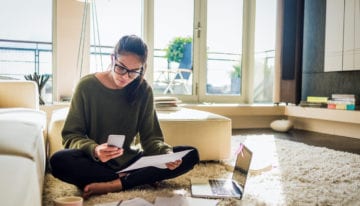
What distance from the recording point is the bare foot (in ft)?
5.10

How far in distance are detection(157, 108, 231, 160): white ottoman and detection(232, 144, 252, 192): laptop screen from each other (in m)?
0.47

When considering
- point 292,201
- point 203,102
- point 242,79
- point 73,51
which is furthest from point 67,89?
point 292,201

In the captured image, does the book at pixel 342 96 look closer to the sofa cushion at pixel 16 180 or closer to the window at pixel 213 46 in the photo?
the window at pixel 213 46

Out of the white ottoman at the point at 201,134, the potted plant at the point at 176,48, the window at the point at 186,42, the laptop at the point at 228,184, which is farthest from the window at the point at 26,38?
the laptop at the point at 228,184

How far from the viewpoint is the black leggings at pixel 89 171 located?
59.8 inches

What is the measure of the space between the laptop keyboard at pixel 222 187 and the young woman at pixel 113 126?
15 centimetres

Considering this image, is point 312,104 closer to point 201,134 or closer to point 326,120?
point 326,120

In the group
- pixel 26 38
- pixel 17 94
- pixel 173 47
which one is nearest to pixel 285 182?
pixel 17 94

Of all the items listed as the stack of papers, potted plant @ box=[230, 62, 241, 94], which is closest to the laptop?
the stack of papers

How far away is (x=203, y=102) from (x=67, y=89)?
→ 5.47ft

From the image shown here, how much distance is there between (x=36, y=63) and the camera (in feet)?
12.7

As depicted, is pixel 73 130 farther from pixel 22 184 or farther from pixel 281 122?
pixel 281 122

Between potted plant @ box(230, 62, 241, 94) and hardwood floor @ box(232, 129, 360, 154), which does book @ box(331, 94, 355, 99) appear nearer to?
hardwood floor @ box(232, 129, 360, 154)

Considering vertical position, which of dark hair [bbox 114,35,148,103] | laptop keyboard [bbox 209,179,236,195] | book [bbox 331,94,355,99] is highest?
dark hair [bbox 114,35,148,103]
